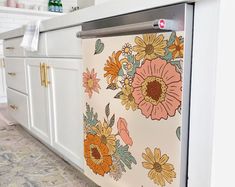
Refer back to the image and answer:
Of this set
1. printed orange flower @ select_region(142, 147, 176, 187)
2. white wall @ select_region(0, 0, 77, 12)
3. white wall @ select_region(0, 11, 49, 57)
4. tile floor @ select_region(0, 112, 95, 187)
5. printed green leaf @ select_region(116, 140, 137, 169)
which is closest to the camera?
printed orange flower @ select_region(142, 147, 176, 187)

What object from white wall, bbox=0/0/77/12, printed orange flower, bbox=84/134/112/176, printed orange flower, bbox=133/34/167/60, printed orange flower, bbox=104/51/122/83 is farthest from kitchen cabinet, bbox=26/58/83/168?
white wall, bbox=0/0/77/12

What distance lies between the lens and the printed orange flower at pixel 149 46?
0.67m

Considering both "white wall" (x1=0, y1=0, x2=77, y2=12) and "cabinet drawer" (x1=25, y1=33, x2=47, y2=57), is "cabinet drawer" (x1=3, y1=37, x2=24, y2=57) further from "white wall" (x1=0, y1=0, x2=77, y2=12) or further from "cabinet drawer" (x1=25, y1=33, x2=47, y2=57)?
"white wall" (x1=0, y1=0, x2=77, y2=12)

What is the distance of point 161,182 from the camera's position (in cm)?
71

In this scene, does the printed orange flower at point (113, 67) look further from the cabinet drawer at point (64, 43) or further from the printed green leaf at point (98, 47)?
the cabinet drawer at point (64, 43)

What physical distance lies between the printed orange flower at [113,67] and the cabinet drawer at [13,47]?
3.48 feet

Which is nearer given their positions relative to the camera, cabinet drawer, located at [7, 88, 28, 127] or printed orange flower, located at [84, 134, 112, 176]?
printed orange flower, located at [84, 134, 112, 176]

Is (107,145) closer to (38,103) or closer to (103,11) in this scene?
(103,11)

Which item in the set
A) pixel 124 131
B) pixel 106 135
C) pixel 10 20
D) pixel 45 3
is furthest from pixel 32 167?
pixel 45 3

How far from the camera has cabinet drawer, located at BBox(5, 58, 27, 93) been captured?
5.70 feet

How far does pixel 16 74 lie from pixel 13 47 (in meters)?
0.21

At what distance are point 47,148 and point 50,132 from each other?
31 cm

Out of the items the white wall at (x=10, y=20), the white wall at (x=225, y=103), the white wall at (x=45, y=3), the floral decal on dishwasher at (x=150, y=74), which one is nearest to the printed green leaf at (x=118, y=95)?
the floral decal on dishwasher at (x=150, y=74)

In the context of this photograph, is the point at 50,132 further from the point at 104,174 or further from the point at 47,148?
the point at 104,174
